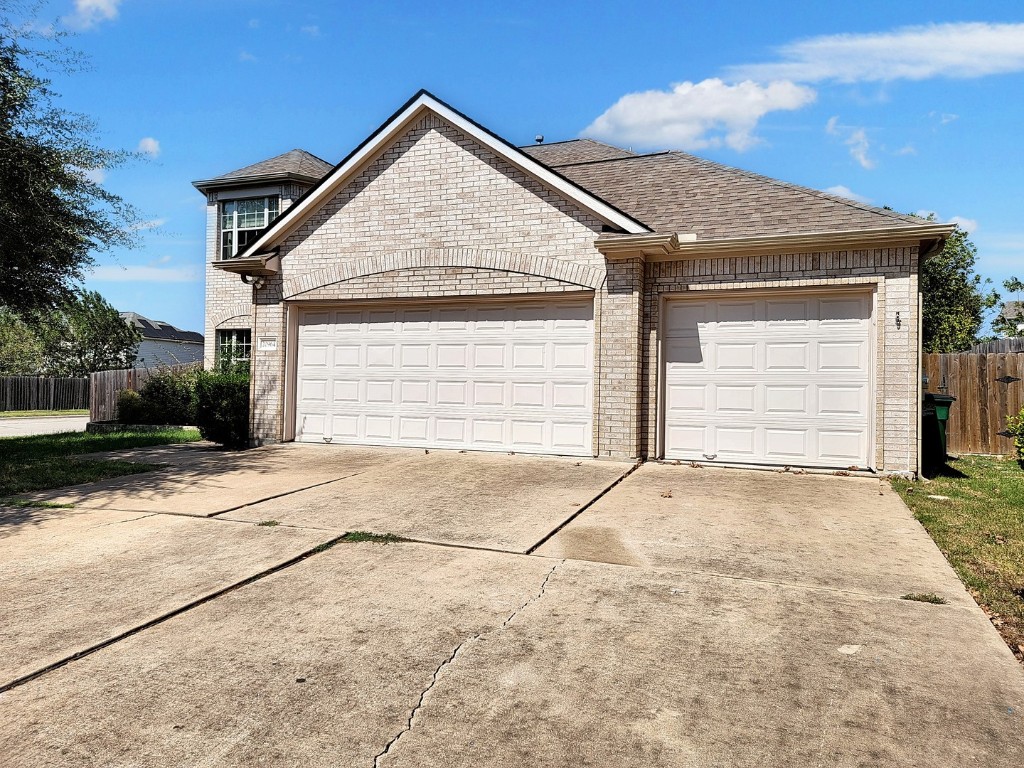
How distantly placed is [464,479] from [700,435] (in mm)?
3993

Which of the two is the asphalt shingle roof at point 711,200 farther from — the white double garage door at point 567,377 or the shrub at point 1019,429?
the shrub at point 1019,429

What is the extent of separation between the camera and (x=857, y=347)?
991 cm

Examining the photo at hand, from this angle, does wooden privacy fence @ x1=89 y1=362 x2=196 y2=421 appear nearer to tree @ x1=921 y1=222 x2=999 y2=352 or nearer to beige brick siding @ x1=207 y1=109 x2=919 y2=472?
beige brick siding @ x1=207 y1=109 x2=919 y2=472

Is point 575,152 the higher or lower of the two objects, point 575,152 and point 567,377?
the higher

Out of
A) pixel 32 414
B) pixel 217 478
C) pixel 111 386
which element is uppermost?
pixel 111 386

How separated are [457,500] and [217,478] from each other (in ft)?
11.5

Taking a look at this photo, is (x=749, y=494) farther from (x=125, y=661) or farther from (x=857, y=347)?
(x=125, y=661)

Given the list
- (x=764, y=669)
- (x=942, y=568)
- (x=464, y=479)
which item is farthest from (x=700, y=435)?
(x=764, y=669)

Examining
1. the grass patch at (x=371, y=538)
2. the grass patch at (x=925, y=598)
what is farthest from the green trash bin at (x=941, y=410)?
the grass patch at (x=371, y=538)

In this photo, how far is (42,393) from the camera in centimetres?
3203

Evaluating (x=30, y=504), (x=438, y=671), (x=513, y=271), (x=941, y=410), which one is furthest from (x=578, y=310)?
(x=438, y=671)

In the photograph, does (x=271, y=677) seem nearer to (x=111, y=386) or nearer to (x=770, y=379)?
(x=770, y=379)

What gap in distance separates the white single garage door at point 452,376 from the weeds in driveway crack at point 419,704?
294 inches

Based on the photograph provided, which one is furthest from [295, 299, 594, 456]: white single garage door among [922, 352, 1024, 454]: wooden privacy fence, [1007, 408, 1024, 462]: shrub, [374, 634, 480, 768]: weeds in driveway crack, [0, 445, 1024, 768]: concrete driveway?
Result: [374, 634, 480, 768]: weeds in driveway crack
